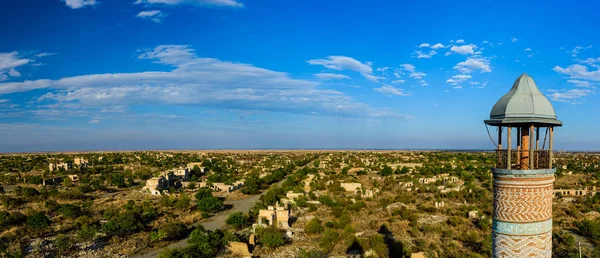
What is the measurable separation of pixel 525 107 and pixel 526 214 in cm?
173

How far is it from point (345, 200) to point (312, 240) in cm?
973

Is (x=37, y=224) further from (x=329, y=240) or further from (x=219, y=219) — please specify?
(x=329, y=240)

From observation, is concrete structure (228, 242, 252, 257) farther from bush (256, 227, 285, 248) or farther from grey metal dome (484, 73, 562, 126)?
grey metal dome (484, 73, 562, 126)

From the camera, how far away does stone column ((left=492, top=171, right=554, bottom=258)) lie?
604 cm

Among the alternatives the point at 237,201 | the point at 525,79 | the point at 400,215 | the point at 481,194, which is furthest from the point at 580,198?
the point at 525,79

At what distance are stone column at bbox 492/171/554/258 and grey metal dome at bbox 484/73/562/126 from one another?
0.84 metres

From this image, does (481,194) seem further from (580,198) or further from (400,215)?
(400,215)

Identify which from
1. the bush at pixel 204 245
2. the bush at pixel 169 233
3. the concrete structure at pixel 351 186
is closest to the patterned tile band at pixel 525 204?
the bush at pixel 204 245

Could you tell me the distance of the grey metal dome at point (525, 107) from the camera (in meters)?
6.22

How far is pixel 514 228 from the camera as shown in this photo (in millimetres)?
6059

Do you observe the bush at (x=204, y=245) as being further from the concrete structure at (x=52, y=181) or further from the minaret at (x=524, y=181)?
the concrete structure at (x=52, y=181)

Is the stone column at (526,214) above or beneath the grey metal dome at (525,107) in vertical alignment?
beneath

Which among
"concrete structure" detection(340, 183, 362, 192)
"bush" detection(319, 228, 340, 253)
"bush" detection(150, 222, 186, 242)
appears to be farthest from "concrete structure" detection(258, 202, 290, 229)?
"concrete structure" detection(340, 183, 362, 192)

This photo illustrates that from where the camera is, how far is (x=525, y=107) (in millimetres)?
6258
